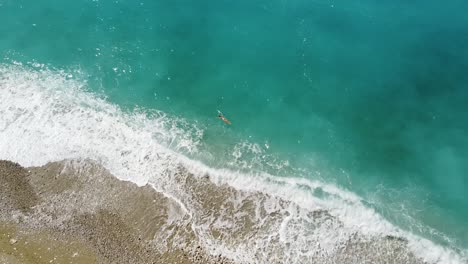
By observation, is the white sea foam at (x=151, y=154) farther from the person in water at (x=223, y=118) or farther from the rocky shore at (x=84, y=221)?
the person in water at (x=223, y=118)

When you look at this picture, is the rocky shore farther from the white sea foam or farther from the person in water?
the person in water

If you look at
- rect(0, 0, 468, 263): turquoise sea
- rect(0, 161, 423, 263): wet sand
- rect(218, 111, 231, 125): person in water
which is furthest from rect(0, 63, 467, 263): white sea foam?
rect(218, 111, 231, 125): person in water

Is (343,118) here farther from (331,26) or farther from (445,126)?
(331,26)

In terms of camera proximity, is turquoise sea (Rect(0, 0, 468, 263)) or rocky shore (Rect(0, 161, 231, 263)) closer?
rocky shore (Rect(0, 161, 231, 263))

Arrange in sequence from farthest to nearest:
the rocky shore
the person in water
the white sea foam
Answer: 1. the person in water
2. the white sea foam
3. the rocky shore

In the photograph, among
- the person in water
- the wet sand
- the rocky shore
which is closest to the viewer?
the rocky shore

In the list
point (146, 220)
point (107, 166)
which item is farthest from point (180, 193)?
point (107, 166)
